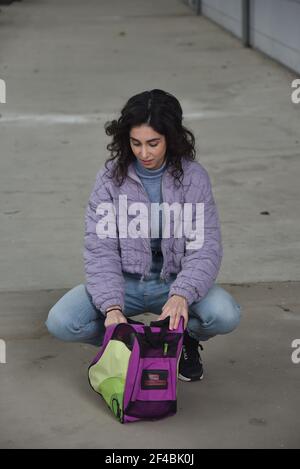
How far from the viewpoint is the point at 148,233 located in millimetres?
4305

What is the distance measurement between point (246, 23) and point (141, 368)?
10717mm

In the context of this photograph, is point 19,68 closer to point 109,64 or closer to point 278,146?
point 109,64

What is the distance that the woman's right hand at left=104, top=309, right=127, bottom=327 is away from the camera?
4.08 meters

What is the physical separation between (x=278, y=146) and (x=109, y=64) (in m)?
4.84

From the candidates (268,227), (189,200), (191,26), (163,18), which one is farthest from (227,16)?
(189,200)

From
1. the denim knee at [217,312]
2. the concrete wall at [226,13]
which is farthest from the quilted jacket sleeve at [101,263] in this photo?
the concrete wall at [226,13]

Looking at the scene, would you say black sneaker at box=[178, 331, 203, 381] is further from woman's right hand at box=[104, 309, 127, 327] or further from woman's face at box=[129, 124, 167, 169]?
woman's face at box=[129, 124, 167, 169]

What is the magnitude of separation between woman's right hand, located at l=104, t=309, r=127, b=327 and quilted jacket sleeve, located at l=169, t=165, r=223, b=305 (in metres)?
0.20

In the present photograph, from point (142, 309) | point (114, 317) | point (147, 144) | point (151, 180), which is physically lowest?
point (142, 309)

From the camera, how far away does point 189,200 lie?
14.1 feet

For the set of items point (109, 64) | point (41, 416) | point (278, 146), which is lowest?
point (109, 64)

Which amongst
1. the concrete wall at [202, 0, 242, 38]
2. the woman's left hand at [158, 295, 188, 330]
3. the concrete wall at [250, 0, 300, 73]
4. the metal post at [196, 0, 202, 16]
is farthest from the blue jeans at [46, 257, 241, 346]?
the metal post at [196, 0, 202, 16]

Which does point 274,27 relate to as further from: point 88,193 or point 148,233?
point 148,233

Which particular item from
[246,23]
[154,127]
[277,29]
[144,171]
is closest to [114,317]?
[144,171]
